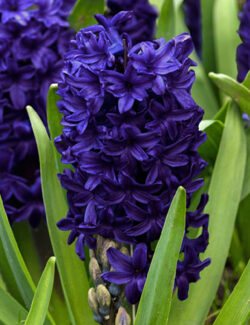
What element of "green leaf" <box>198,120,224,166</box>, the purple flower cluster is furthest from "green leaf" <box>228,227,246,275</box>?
the purple flower cluster

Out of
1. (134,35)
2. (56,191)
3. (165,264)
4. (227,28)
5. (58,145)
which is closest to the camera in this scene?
(165,264)

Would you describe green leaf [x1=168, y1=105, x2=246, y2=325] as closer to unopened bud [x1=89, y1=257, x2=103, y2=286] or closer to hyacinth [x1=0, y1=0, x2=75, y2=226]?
unopened bud [x1=89, y1=257, x2=103, y2=286]

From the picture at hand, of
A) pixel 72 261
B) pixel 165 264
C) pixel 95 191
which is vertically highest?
pixel 95 191

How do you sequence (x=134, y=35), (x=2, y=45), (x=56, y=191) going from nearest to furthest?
(x=56, y=191)
(x=2, y=45)
(x=134, y=35)

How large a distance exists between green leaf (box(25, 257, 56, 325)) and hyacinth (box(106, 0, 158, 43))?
2.93 feet

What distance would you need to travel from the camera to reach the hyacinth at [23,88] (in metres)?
1.41

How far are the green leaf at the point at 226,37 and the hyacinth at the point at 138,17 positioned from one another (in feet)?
0.85

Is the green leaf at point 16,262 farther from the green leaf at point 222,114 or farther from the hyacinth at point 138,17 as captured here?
the hyacinth at point 138,17

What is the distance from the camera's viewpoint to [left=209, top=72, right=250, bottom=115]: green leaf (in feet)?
4.20

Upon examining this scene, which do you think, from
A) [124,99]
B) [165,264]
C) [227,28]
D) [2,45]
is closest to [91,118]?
[124,99]

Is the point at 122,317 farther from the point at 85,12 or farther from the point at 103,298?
the point at 85,12

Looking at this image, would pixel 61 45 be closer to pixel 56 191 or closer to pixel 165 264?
pixel 56 191

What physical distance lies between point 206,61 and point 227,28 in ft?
0.60

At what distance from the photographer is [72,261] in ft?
4.12
